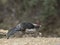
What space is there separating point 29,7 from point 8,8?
1.73m

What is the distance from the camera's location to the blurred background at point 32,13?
887 centimetres

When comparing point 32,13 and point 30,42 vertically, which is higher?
point 32,13

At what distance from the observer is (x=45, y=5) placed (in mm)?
8977

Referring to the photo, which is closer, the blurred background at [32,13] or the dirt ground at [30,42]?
the dirt ground at [30,42]

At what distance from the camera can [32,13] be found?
35.2 feet

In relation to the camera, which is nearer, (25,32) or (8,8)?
(25,32)

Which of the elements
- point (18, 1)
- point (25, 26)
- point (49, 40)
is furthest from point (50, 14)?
point (49, 40)

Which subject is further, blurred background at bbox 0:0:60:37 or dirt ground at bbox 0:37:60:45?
blurred background at bbox 0:0:60:37

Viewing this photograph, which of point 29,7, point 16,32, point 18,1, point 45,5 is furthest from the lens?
point 18,1

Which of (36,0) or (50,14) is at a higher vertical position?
(36,0)

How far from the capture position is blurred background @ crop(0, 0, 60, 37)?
887 centimetres

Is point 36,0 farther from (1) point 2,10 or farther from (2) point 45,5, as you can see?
(1) point 2,10

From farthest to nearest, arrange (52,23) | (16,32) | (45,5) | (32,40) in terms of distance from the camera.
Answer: (52,23)
(45,5)
(16,32)
(32,40)

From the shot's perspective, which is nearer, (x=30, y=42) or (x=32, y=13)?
(x=30, y=42)
